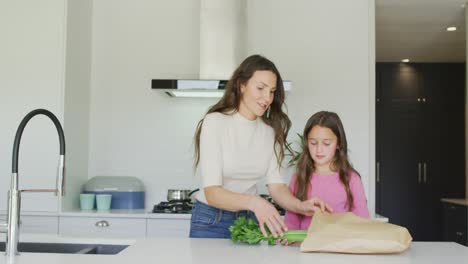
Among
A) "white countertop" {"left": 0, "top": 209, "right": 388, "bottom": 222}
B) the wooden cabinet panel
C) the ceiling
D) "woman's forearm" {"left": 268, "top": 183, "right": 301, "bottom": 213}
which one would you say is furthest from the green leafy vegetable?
the wooden cabinet panel

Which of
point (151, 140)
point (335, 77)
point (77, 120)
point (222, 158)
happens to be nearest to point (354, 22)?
point (335, 77)

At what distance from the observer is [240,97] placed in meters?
2.01

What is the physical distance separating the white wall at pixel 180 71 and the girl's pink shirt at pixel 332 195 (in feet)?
4.66

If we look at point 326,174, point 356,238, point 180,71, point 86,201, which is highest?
point 180,71

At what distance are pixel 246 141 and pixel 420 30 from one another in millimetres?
3883

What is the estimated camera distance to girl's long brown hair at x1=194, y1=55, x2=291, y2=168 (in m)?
1.97

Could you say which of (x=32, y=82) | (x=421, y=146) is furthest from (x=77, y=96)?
(x=421, y=146)

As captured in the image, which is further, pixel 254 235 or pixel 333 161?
pixel 333 161

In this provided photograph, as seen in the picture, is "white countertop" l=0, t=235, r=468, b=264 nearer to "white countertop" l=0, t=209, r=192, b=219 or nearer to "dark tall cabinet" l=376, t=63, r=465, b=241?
"white countertop" l=0, t=209, r=192, b=219

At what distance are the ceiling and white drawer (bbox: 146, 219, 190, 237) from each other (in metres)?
2.37

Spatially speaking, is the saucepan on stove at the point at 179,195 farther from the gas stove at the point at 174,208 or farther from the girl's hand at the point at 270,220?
the girl's hand at the point at 270,220

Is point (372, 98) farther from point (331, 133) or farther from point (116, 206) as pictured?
point (116, 206)

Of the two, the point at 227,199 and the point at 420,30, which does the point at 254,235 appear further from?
the point at 420,30

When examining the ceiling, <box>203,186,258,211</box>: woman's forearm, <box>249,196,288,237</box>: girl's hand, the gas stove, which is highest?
the ceiling
